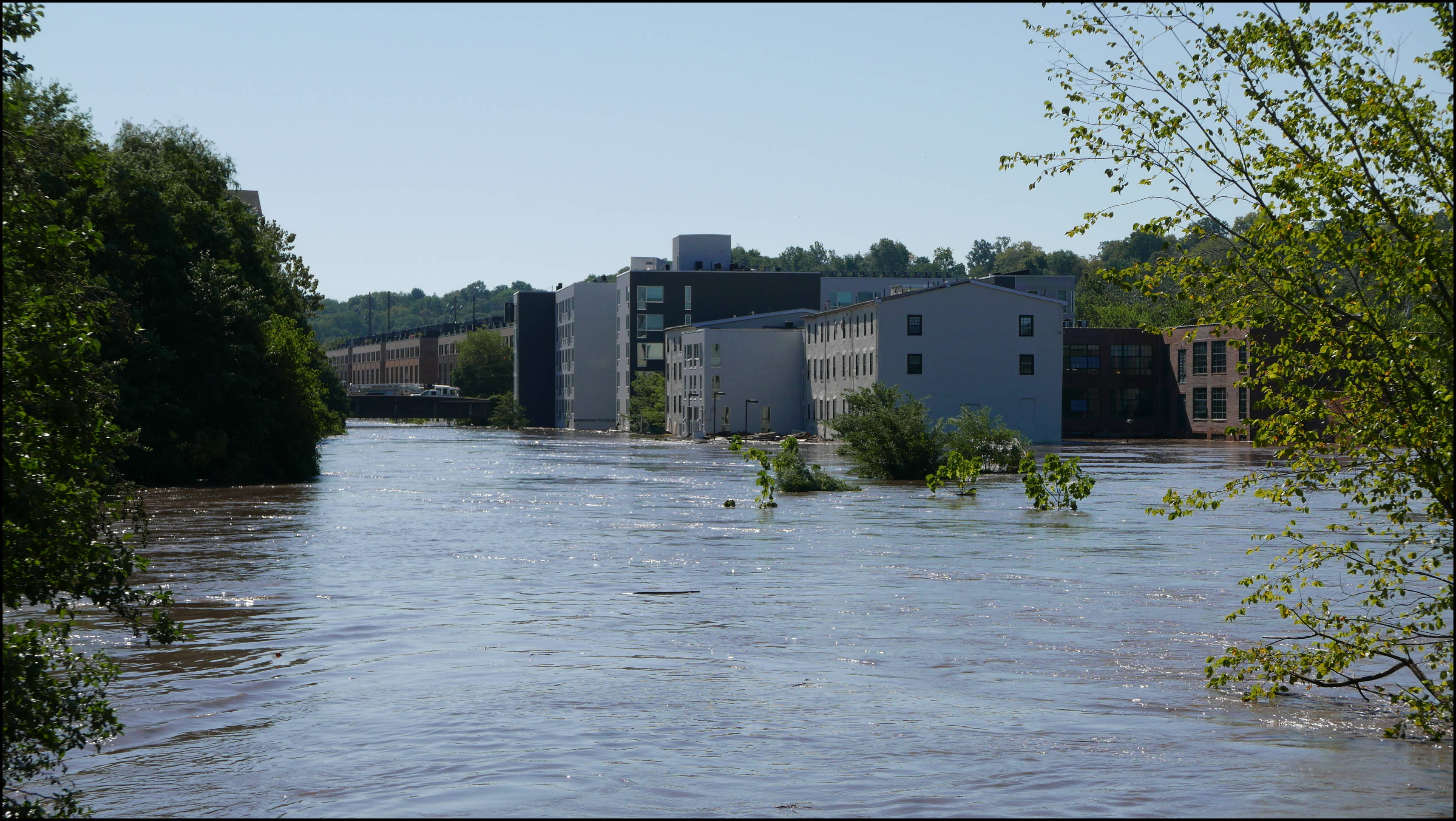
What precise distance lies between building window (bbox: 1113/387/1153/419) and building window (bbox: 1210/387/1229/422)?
803 centimetres

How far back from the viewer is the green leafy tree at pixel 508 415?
153 meters

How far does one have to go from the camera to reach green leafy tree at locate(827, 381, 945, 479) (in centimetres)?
5078

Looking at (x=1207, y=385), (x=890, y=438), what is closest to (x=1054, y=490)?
(x=890, y=438)

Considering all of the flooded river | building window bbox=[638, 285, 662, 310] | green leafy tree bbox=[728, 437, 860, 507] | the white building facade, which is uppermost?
building window bbox=[638, 285, 662, 310]

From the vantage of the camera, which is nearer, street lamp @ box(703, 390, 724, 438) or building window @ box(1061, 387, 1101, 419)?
building window @ box(1061, 387, 1101, 419)

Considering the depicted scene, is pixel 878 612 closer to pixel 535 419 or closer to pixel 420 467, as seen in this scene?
pixel 420 467

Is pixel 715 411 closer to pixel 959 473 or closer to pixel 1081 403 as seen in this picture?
pixel 1081 403

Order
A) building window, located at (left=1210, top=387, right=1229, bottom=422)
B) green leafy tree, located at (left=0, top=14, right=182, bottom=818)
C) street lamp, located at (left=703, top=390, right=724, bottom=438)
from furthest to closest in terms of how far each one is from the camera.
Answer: street lamp, located at (left=703, top=390, right=724, bottom=438) < building window, located at (left=1210, top=387, right=1229, bottom=422) < green leafy tree, located at (left=0, top=14, right=182, bottom=818)

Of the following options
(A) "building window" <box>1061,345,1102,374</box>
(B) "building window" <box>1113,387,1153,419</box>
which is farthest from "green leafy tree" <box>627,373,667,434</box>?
(B) "building window" <box>1113,387,1153,419</box>

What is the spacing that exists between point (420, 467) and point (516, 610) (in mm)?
45777

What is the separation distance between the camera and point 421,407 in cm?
16288

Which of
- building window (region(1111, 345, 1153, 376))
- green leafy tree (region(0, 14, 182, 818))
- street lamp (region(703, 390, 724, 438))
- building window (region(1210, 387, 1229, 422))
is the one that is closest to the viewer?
green leafy tree (region(0, 14, 182, 818))

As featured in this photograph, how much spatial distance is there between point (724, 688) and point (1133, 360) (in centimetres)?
10284

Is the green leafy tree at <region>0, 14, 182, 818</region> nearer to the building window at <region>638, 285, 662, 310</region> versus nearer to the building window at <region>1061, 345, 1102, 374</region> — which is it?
the building window at <region>1061, 345, 1102, 374</region>
